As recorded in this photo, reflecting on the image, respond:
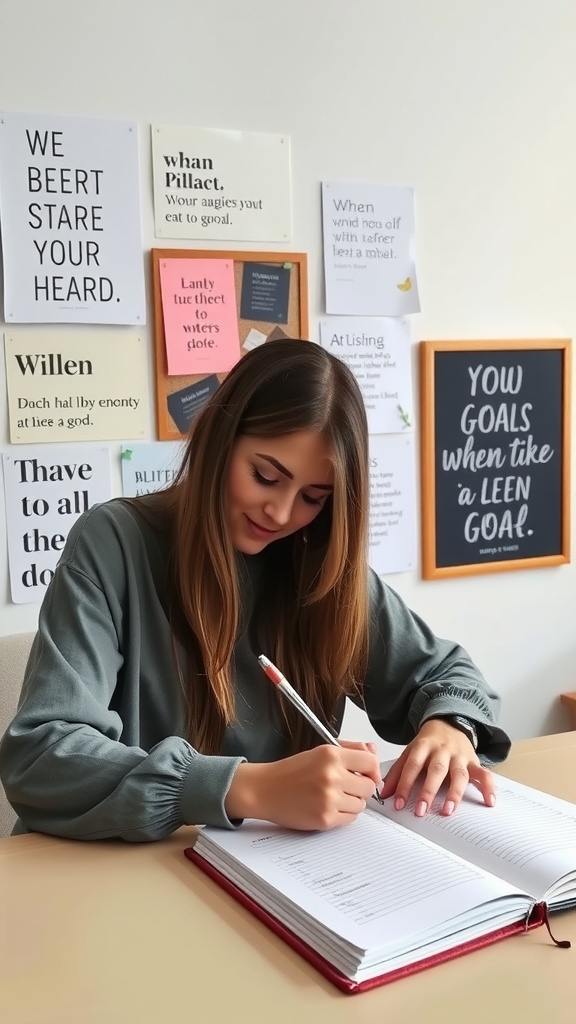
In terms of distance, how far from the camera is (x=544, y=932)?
2.66ft

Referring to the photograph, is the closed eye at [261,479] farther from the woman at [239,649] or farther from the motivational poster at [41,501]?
the motivational poster at [41,501]

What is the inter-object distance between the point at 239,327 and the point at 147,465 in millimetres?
327

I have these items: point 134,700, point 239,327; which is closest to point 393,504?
point 239,327

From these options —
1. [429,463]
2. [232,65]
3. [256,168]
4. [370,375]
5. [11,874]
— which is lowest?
[11,874]

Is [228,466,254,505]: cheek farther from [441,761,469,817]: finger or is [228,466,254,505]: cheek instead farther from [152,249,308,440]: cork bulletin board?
[152,249,308,440]: cork bulletin board

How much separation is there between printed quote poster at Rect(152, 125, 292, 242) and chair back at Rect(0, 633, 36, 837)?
0.82 meters

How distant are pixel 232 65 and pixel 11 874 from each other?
1.56 metres

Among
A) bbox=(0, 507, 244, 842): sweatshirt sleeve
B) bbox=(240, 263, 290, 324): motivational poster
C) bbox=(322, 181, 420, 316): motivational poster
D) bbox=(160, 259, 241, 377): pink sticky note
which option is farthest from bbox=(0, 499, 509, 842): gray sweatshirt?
bbox=(322, 181, 420, 316): motivational poster

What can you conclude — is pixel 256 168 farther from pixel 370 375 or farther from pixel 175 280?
pixel 370 375

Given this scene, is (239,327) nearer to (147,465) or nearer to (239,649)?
(147,465)

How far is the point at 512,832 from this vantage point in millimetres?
950

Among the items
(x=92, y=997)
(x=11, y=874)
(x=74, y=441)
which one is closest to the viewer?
(x=92, y=997)

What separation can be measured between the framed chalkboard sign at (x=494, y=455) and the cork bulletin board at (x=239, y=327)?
1.05 ft

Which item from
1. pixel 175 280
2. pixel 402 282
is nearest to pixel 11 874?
pixel 175 280
